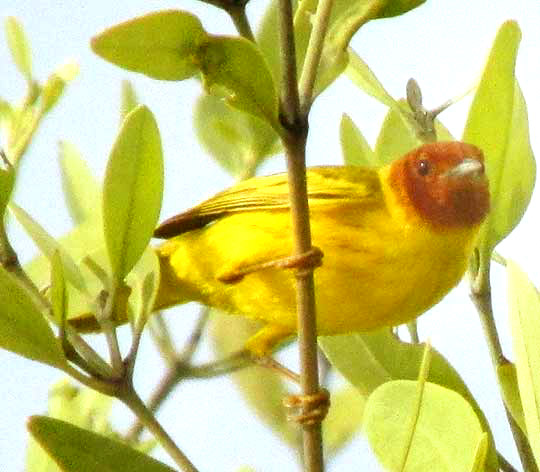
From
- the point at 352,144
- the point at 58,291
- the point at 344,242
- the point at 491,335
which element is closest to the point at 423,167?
the point at 344,242

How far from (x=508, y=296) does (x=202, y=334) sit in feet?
1.94

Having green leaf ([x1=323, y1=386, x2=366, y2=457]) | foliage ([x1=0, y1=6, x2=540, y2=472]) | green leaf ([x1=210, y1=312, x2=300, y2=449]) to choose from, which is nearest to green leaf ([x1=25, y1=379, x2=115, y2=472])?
foliage ([x1=0, y1=6, x2=540, y2=472])

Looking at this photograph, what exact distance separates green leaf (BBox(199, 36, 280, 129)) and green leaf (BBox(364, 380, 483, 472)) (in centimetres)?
27

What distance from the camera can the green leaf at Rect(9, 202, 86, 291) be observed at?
3.34 feet

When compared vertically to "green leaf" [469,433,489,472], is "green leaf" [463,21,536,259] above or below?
above

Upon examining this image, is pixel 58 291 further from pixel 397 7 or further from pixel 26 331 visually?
pixel 397 7

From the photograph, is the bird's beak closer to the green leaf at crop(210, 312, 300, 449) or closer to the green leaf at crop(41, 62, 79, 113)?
the green leaf at crop(210, 312, 300, 449)

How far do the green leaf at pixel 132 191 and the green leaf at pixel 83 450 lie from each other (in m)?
0.21

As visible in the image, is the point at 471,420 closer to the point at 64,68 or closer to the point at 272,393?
the point at 272,393

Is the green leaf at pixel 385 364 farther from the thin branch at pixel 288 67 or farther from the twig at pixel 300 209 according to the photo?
the thin branch at pixel 288 67

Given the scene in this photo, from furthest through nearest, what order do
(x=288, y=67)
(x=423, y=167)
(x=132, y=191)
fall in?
(x=423, y=167) → (x=132, y=191) → (x=288, y=67)

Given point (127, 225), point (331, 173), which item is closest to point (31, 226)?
point (127, 225)

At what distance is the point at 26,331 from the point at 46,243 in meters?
0.09

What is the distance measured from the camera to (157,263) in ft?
3.91
